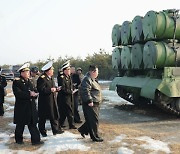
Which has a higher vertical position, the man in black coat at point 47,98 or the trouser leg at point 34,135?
the man in black coat at point 47,98

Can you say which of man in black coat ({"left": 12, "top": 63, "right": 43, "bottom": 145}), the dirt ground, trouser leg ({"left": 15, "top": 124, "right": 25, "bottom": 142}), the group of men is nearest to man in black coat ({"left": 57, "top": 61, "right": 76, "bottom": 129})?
the dirt ground

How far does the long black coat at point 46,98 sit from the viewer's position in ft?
23.4

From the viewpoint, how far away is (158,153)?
5922 mm

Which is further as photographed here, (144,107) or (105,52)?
(105,52)

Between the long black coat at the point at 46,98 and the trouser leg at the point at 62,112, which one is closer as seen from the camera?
the long black coat at the point at 46,98

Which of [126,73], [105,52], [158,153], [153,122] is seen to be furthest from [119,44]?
[105,52]

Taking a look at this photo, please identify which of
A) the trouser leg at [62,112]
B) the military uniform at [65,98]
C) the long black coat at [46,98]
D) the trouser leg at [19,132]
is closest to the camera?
the trouser leg at [19,132]

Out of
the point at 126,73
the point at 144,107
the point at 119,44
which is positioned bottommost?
the point at 144,107

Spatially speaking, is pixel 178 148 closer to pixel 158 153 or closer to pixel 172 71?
pixel 158 153

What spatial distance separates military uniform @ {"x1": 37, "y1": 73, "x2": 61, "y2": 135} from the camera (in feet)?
23.4

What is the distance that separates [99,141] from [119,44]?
6.73 meters

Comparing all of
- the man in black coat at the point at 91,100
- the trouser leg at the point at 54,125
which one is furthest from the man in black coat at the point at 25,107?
the man in black coat at the point at 91,100

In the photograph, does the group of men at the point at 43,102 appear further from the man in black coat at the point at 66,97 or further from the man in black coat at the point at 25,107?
the man in black coat at the point at 66,97

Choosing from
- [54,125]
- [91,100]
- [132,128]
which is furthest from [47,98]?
[132,128]
